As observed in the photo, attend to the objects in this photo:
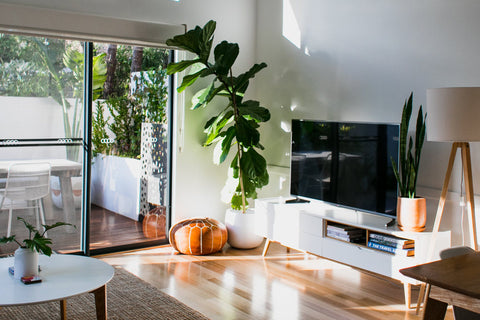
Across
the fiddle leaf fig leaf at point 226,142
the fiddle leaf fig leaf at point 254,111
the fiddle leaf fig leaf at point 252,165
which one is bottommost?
the fiddle leaf fig leaf at point 252,165

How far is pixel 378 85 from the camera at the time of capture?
434 cm

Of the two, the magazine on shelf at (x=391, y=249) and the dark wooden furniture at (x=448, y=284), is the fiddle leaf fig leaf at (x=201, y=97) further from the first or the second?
the dark wooden furniture at (x=448, y=284)

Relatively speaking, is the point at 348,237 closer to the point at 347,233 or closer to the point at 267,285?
the point at 347,233

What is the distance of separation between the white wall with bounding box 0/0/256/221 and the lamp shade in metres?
2.48

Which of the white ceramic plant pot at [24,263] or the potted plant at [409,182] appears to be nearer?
the white ceramic plant pot at [24,263]

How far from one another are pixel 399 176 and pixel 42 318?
2.54 m

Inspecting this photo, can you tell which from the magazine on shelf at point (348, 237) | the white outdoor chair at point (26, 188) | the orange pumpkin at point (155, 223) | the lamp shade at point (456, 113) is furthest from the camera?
the orange pumpkin at point (155, 223)

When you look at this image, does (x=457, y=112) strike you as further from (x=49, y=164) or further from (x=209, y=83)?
(x=49, y=164)

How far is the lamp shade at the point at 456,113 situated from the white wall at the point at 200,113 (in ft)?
8.14

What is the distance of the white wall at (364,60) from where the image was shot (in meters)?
3.82

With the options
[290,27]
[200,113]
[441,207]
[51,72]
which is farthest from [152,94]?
[441,207]

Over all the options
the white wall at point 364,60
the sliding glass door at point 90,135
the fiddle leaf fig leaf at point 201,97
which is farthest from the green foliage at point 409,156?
the sliding glass door at point 90,135

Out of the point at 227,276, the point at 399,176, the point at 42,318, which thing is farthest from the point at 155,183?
the point at 399,176

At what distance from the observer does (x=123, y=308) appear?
357 centimetres
